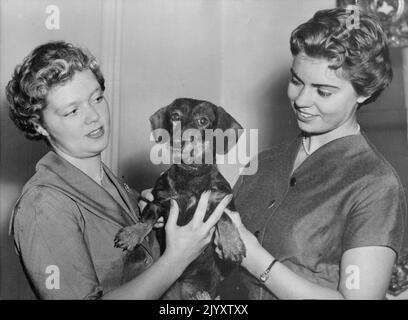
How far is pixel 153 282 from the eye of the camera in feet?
4.30

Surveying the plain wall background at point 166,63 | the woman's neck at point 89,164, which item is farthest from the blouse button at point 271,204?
the woman's neck at point 89,164

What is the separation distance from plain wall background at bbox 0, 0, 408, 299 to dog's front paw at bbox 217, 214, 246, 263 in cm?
23

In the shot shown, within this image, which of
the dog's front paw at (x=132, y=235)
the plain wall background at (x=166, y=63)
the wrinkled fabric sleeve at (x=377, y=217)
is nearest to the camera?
the wrinkled fabric sleeve at (x=377, y=217)

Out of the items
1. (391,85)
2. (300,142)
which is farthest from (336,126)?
(391,85)

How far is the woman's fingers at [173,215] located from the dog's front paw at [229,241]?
0.35 feet

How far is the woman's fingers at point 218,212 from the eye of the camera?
135cm

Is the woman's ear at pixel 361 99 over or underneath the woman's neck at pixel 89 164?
over

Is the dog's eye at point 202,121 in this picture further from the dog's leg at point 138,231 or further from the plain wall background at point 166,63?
the dog's leg at point 138,231

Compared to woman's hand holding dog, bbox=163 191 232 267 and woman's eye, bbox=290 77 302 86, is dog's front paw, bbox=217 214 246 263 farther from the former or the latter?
woman's eye, bbox=290 77 302 86

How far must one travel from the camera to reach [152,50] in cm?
154

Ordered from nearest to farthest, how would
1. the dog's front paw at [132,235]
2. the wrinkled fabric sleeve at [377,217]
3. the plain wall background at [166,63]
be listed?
the wrinkled fabric sleeve at [377,217]
the dog's front paw at [132,235]
the plain wall background at [166,63]

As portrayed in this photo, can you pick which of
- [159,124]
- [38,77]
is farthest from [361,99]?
[38,77]

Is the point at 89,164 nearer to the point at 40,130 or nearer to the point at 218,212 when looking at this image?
the point at 40,130
